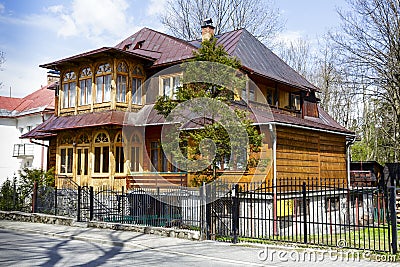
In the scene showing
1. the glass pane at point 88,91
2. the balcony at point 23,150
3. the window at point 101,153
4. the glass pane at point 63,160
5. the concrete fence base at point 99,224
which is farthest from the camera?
the balcony at point 23,150

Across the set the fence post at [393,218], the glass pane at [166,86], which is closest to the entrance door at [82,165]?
the glass pane at [166,86]

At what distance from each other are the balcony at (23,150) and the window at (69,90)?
14.3m

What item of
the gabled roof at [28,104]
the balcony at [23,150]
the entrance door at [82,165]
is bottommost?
the entrance door at [82,165]

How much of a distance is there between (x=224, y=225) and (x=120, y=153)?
10411 mm

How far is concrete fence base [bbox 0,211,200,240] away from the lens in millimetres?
14312

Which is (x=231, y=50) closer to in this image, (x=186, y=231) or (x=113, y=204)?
(x=113, y=204)

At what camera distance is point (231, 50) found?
2431cm

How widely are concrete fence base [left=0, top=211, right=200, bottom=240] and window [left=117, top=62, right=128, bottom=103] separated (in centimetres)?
703

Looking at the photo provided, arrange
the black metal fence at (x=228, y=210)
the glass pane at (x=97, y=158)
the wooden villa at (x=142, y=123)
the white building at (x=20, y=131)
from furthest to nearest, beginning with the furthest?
the white building at (x=20, y=131) → the glass pane at (x=97, y=158) → the wooden villa at (x=142, y=123) → the black metal fence at (x=228, y=210)

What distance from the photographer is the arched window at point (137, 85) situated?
23.9 metres

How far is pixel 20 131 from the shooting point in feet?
131

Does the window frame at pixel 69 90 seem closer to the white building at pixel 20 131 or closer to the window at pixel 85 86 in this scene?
the window at pixel 85 86

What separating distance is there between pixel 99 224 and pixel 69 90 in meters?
10.6

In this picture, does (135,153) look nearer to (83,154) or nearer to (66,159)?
(83,154)
